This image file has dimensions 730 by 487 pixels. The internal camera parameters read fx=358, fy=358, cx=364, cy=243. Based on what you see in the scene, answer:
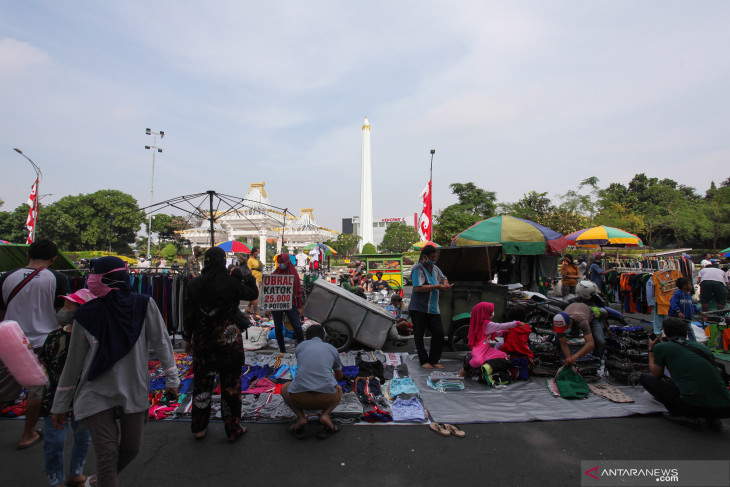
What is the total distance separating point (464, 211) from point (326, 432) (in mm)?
31132

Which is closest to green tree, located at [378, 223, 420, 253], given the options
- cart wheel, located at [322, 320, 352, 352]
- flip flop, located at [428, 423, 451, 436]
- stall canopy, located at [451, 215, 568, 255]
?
stall canopy, located at [451, 215, 568, 255]

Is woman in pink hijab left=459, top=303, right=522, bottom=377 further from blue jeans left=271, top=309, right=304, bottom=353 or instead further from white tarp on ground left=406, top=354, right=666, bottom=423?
blue jeans left=271, top=309, right=304, bottom=353

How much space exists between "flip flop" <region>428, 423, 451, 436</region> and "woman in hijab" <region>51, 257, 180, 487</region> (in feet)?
8.72

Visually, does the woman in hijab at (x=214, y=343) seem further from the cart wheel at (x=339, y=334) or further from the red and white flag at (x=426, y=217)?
the red and white flag at (x=426, y=217)

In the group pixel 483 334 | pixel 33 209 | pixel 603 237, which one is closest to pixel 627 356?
pixel 483 334

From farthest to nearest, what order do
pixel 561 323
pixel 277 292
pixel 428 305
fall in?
pixel 277 292, pixel 428 305, pixel 561 323

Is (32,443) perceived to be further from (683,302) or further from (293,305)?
(683,302)

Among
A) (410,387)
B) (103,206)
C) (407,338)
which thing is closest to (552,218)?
(407,338)

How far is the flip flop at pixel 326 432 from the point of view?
3.55 m

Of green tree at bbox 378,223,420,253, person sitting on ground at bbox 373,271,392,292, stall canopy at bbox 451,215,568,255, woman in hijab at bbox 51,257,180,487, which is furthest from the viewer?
green tree at bbox 378,223,420,253

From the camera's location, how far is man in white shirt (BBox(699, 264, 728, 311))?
286 inches

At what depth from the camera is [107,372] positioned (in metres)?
2.30

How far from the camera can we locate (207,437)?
3551 millimetres

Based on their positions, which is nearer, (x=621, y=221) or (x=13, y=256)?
(x=13, y=256)
